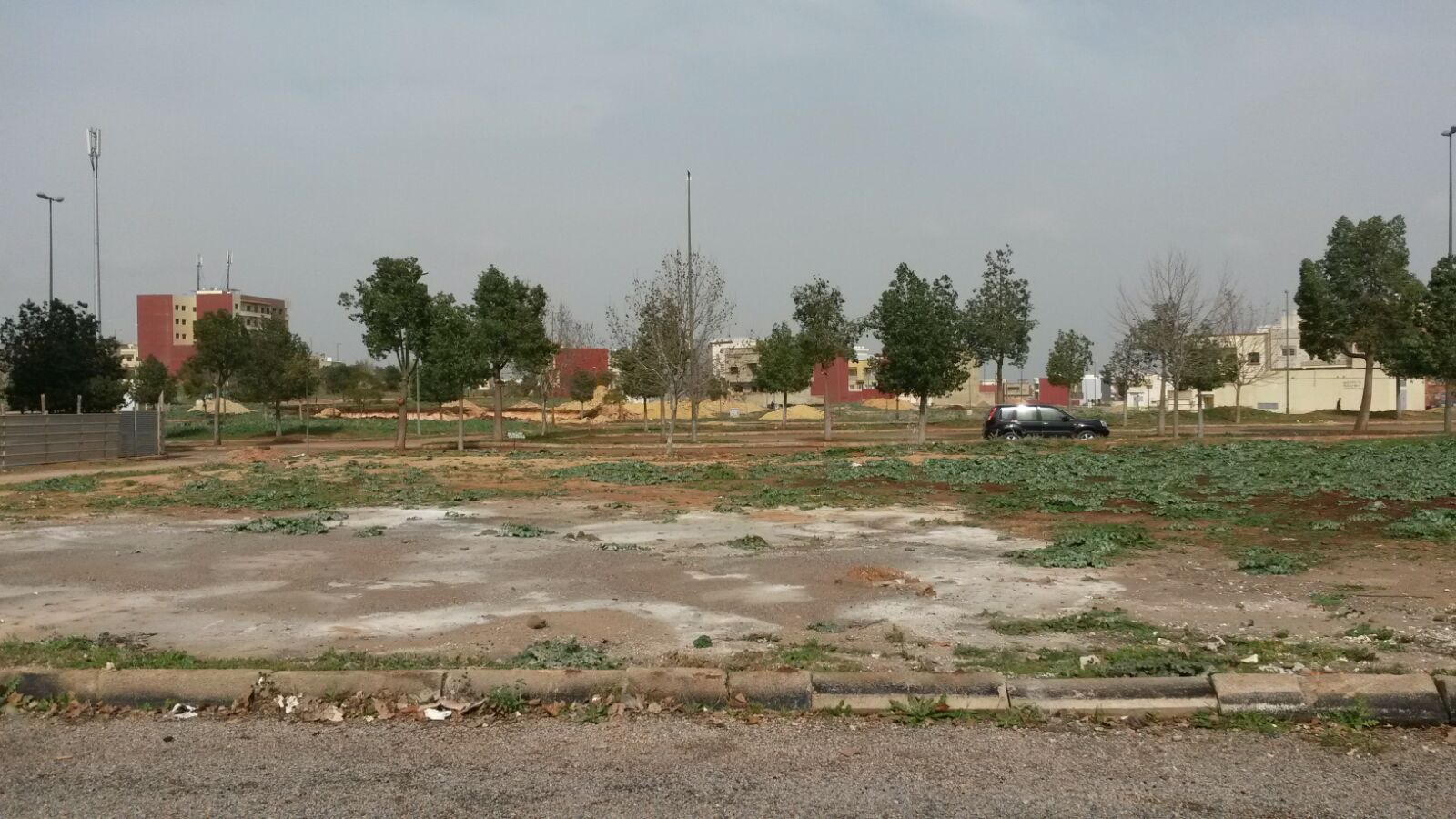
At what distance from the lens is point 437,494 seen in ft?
67.7

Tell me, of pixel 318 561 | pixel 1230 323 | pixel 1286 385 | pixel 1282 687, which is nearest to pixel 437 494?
pixel 318 561

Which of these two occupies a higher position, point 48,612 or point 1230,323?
point 1230,323

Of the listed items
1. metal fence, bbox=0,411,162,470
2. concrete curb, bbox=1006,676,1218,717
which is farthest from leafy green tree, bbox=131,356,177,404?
concrete curb, bbox=1006,676,1218,717

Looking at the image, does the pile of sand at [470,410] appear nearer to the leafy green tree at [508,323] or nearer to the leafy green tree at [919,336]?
the leafy green tree at [508,323]

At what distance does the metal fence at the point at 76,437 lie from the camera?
32.3 metres

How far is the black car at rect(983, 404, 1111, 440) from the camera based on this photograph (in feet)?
125

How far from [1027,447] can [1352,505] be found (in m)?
15.9

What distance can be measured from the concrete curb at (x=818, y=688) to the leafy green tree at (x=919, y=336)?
32939mm

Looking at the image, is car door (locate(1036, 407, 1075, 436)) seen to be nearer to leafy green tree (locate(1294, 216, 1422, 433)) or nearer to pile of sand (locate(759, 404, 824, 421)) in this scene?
leafy green tree (locate(1294, 216, 1422, 433))

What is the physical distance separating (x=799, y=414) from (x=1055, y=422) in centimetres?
5052

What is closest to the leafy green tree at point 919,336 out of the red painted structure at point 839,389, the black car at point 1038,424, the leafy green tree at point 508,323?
the black car at point 1038,424

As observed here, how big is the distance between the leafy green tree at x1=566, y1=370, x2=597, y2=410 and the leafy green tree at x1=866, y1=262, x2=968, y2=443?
1307 inches

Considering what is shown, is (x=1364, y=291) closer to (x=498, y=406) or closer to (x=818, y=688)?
(x=498, y=406)

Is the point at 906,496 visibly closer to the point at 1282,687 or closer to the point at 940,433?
the point at 1282,687
